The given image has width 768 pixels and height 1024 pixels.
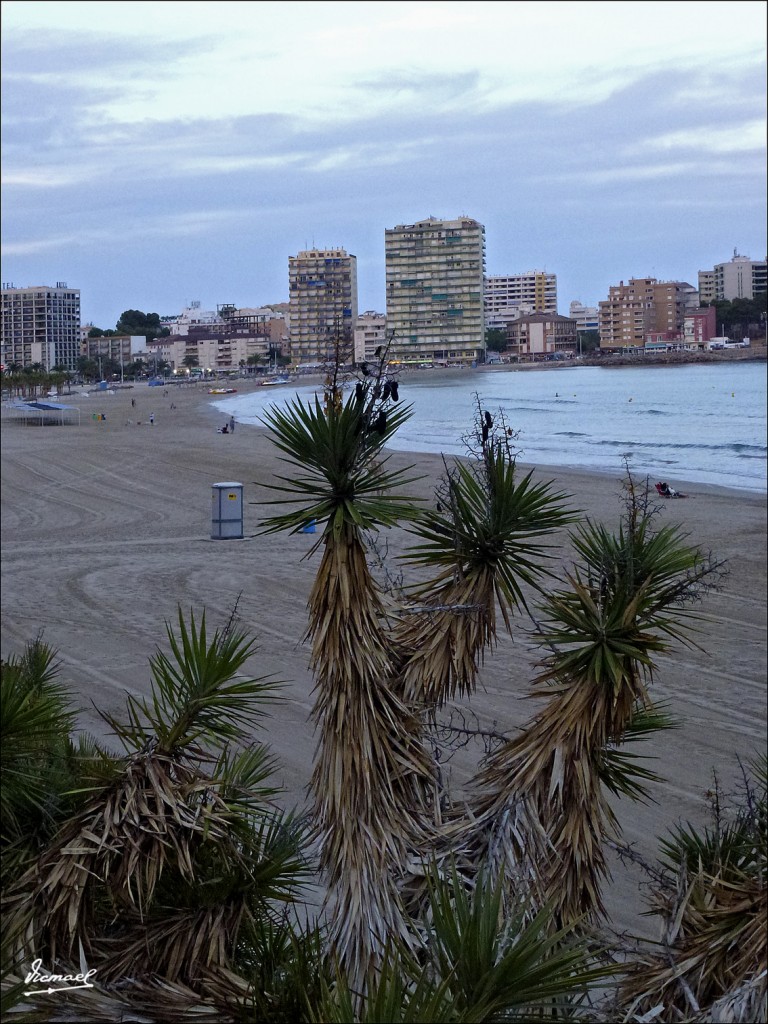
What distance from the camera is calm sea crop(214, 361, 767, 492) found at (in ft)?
19.6

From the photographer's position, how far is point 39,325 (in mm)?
11633

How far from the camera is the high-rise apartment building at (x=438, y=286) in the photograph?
22.0ft

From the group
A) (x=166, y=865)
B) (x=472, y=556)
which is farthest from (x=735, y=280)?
(x=166, y=865)

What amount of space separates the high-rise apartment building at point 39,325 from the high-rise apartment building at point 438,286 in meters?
5.03

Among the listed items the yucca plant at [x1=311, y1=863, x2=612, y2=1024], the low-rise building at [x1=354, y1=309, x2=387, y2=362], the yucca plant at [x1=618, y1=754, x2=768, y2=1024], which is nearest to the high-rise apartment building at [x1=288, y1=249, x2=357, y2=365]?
the low-rise building at [x1=354, y1=309, x2=387, y2=362]

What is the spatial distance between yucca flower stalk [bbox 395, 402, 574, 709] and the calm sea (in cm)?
22

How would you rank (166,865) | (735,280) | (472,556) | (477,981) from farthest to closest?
(735,280), (472,556), (166,865), (477,981)

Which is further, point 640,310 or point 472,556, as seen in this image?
point 640,310

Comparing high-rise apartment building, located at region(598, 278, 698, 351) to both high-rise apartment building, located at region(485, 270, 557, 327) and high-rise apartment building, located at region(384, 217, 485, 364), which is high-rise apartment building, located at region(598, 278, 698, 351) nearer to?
high-rise apartment building, located at region(485, 270, 557, 327)

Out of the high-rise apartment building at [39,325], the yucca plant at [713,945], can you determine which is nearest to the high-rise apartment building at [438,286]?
the yucca plant at [713,945]

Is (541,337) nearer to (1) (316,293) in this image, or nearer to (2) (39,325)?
(1) (316,293)

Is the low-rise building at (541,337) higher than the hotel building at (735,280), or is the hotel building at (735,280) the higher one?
the hotel building at (735,280)
